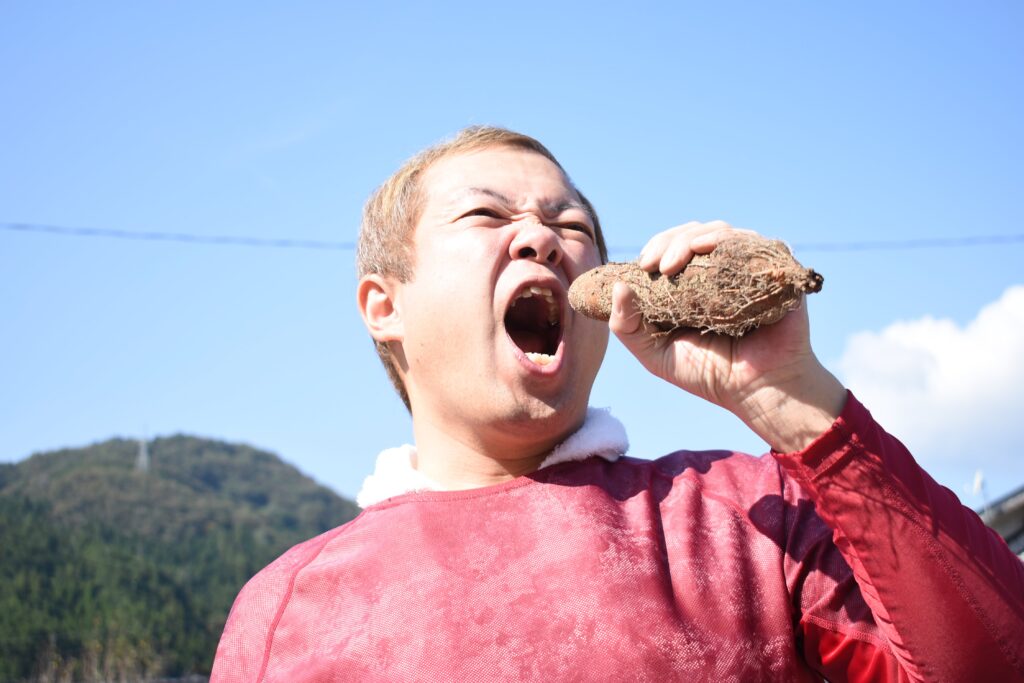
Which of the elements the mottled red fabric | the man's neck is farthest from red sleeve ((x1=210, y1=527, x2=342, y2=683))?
the man's neck

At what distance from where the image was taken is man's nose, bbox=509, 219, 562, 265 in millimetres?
2701

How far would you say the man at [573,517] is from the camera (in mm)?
1926

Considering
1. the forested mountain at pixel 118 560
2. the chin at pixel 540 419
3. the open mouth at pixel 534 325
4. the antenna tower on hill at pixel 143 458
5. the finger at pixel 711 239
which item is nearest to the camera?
the finger at pixel 711 239

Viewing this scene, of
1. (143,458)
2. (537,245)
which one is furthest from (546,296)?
(143,458)

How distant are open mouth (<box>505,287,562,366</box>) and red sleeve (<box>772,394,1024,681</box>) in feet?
3.22

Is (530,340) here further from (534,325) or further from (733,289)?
(733,289)

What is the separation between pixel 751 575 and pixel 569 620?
404mm

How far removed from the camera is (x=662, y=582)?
2.23 meters

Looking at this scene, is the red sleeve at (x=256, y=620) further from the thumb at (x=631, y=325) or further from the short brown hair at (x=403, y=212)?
the thumb at (x=631, y=325)

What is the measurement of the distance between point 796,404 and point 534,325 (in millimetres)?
1067

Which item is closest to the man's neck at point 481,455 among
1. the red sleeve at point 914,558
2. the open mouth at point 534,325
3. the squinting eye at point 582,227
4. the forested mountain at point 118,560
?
the open mouth at point 534,325

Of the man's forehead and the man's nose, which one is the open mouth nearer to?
the man's nose

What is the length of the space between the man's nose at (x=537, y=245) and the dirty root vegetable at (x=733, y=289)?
2.21ft

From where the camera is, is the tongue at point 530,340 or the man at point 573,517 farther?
the tongue at point 530,340
